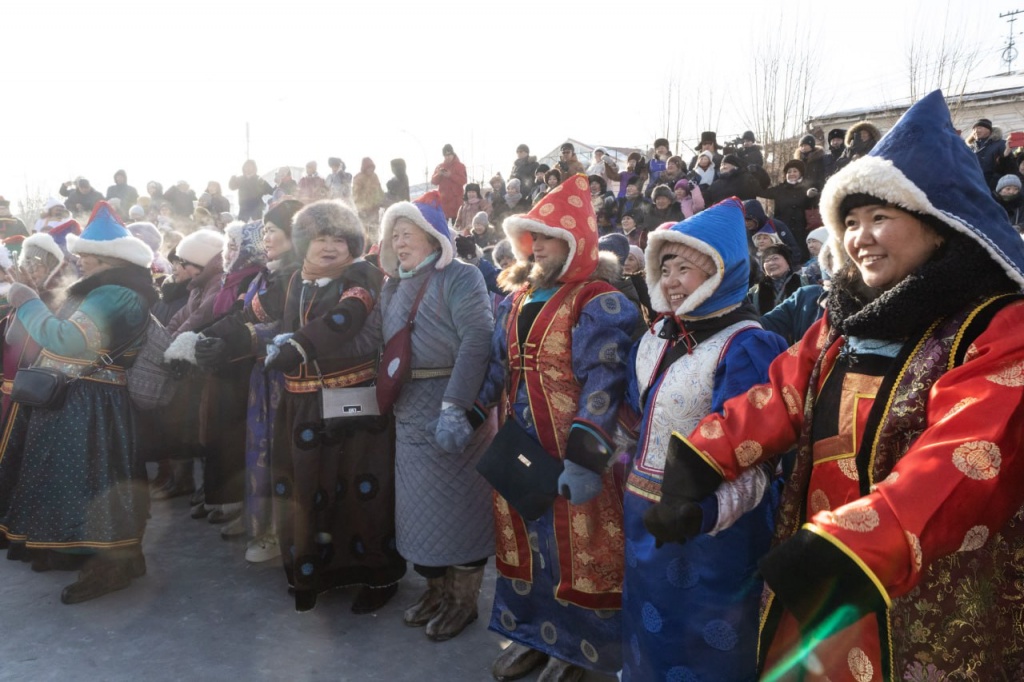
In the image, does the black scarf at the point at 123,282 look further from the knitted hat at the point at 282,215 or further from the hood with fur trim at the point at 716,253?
the hood with fur trim at the point at 716,253

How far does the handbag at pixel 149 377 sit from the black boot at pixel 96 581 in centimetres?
84

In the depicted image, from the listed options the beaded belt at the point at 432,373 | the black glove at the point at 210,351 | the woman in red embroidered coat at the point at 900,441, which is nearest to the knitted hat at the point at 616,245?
the beaded belt at the point at 432,373

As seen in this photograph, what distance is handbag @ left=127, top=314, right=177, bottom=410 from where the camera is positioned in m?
3.87

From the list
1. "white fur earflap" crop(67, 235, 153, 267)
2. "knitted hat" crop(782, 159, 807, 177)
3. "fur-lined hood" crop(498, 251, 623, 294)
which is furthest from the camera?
"knitted hat" crop(782, 159, 807, 177)

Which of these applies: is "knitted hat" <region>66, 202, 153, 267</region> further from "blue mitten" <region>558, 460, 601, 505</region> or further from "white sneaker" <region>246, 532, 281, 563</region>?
"blue mitten" <region>558, 460, 601, 505</region>

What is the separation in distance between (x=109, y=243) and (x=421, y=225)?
176 centimetres

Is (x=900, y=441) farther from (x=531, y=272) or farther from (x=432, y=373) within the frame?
(x=432, y=373)

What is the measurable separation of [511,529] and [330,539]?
1.07 metres

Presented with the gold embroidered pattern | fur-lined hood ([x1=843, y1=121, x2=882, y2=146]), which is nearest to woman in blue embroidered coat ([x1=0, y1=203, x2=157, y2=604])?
the gold embroidered pattern

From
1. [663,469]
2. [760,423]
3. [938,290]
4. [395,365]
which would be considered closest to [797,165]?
[395,365]

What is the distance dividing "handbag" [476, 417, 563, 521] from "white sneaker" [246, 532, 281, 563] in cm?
197

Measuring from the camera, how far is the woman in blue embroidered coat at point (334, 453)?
350 centimetres

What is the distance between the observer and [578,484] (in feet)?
8.33

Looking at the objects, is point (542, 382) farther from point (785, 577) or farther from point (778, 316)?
point (778, 316)
